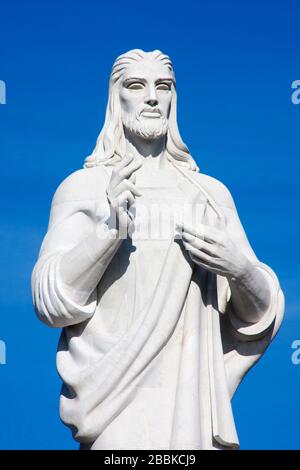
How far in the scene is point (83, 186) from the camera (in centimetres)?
1298

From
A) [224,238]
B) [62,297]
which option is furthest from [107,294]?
[224,238]

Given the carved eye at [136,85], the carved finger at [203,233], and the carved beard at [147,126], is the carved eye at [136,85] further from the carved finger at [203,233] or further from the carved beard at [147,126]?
the carved finger at [203,233]

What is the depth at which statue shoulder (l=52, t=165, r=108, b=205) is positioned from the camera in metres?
12.9

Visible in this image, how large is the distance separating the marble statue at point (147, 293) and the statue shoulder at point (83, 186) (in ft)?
0.04

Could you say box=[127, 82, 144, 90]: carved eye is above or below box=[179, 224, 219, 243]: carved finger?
above

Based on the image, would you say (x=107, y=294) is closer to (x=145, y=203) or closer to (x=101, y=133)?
(x=145, y=203)

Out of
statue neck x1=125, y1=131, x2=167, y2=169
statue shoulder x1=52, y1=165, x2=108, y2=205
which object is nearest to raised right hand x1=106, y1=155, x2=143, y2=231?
statue shoulder x1=52, y1=165, x2=108, y2=205

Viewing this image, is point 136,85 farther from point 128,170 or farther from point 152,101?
point 128,170

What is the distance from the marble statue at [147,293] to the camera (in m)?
11.8

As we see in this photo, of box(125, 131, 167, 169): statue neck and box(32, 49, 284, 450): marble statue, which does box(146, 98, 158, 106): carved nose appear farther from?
box(125, 131, 167, 169): statue neck

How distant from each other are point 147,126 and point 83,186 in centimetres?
90

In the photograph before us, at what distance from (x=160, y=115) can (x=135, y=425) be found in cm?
328

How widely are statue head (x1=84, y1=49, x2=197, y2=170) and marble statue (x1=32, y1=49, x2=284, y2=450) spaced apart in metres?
0.01

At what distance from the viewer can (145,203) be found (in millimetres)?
12727
